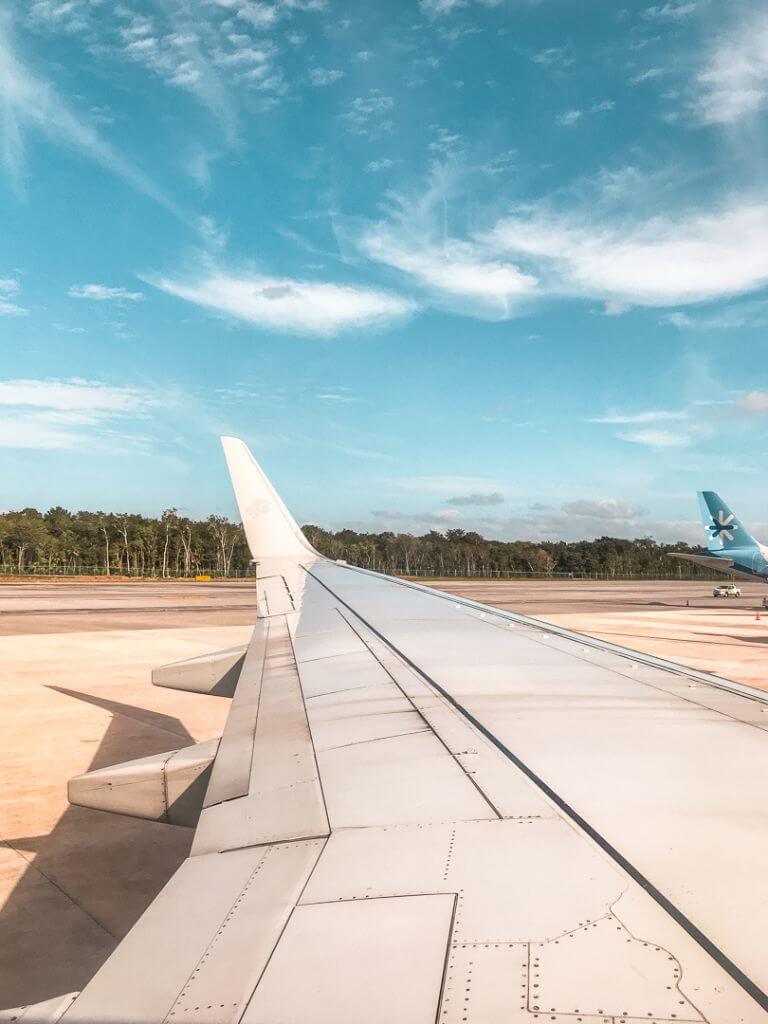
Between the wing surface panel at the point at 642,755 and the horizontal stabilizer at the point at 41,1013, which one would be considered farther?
the wing surface panel at the point at 642,755

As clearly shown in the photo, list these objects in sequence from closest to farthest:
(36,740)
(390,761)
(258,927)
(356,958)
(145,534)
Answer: (356,958)
(258,927)
(390,761)
(36,740)
(145,534)

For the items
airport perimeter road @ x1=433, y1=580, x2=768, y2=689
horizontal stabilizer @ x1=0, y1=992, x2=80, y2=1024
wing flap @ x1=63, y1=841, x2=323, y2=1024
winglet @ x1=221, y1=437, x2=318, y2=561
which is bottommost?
airport perimeter road @ x1=433, y1=580, x2=768, y2=689

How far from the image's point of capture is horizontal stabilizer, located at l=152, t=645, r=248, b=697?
18.5 ft

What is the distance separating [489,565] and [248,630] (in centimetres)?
11383

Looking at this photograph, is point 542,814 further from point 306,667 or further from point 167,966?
point 306,667

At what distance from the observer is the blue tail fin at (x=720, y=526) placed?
39.5m

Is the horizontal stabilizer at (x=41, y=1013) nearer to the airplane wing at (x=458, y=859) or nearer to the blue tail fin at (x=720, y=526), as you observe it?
the airplane wing at (x=458, y=859)

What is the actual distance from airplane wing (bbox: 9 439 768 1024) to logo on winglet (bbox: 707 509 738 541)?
3972 centimetres

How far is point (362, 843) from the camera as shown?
80.7 inches

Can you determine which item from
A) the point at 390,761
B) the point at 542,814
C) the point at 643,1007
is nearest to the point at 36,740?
the point at 390,761

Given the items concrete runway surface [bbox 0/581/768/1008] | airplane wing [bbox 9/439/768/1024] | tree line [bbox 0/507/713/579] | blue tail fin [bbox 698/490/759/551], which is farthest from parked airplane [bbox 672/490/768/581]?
tree line [bbox 0/507/713/579]

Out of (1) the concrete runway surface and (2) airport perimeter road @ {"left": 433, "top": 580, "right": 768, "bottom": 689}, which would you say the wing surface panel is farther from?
(2) airport perimeter road @ {"left": 433, "top": 580, "right": 768, "bottom": 689}

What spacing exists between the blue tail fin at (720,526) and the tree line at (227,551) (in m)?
63.0

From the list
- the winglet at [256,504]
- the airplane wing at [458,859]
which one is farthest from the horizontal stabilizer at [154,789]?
the winglet at [256,504]
